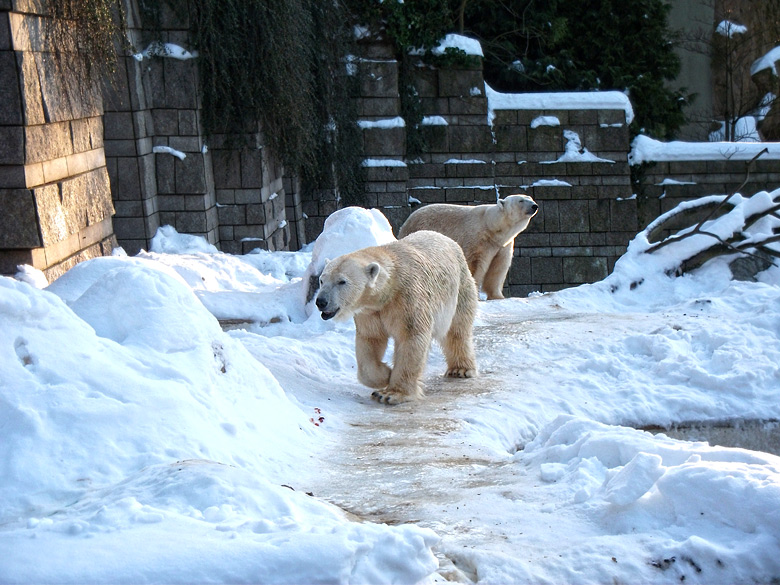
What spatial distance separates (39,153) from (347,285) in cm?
214

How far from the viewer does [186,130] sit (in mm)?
8977

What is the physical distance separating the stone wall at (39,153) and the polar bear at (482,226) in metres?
3.76

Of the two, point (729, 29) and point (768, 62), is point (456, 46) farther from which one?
point (768, 62)

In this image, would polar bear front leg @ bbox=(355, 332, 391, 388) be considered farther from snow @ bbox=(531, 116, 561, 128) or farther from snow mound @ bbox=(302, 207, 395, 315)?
snow @ bbox=(531, 116, 561, 128)

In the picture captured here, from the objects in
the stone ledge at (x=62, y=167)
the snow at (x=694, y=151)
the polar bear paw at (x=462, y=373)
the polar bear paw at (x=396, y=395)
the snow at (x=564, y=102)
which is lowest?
the polar bear paw at (x=462, y=373)

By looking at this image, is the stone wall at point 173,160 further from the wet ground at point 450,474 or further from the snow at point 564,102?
the wet ground at point 450,474

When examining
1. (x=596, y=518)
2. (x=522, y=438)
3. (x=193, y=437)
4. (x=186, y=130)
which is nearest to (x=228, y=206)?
(x=186, y=130)

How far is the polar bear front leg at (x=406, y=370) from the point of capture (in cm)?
490

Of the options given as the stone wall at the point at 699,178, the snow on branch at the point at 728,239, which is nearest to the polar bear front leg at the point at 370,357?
the snow on branch at the point at 728,239

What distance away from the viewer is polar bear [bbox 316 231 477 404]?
4.68 meters

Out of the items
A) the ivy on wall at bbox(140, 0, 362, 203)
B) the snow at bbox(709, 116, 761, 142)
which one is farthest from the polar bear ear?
the snow at bbox(709, 116, 761, 142)

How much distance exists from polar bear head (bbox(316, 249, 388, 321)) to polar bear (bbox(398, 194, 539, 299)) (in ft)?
13.1

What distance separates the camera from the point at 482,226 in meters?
8.70

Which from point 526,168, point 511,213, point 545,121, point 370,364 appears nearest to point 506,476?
point 370,364
